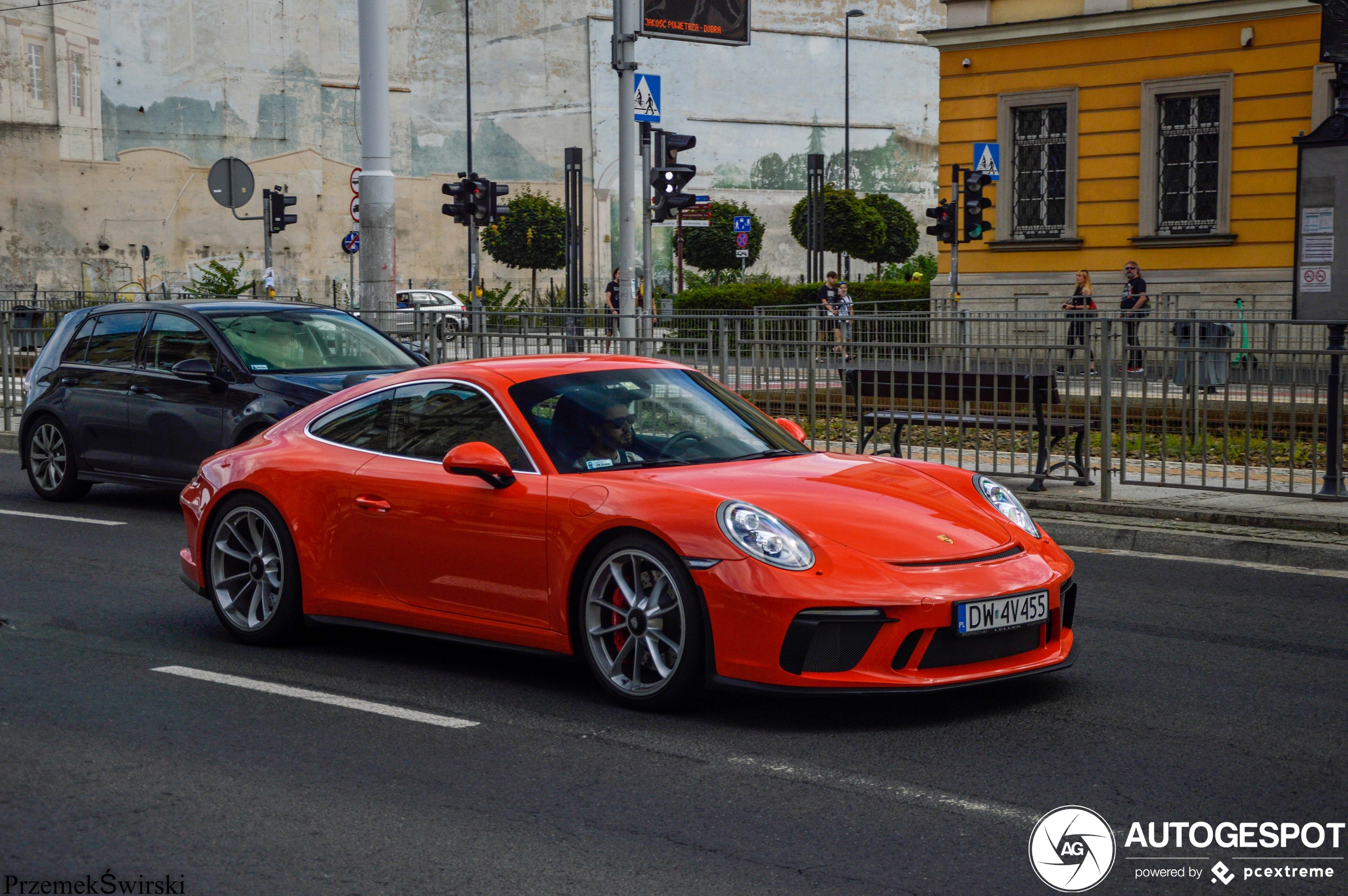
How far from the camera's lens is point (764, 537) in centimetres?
537

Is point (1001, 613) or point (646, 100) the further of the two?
point (646, 100)

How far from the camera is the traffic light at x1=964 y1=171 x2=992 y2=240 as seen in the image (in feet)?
87.9

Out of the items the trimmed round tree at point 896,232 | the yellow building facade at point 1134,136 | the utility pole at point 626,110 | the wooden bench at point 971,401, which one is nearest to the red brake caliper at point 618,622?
the wooden bench at point 971,401

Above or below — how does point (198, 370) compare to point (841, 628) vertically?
above

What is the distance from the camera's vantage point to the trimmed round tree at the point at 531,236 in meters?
61.3

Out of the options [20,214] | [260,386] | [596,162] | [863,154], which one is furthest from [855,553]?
[863,154]

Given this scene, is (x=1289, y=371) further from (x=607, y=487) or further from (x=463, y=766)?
(x=463, y=766)

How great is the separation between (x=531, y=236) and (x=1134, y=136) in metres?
36.4

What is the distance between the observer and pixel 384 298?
51.6 ft

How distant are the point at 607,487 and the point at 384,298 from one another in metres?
10.4

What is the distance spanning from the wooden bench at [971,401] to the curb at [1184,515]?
0.43m

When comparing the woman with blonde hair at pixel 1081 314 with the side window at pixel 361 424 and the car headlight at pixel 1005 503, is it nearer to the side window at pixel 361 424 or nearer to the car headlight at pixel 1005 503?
the car headlight at pixel 1005 503

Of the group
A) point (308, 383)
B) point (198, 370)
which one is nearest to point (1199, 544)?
point (308, 383)

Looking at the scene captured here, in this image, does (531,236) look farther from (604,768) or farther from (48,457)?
(604,768)
